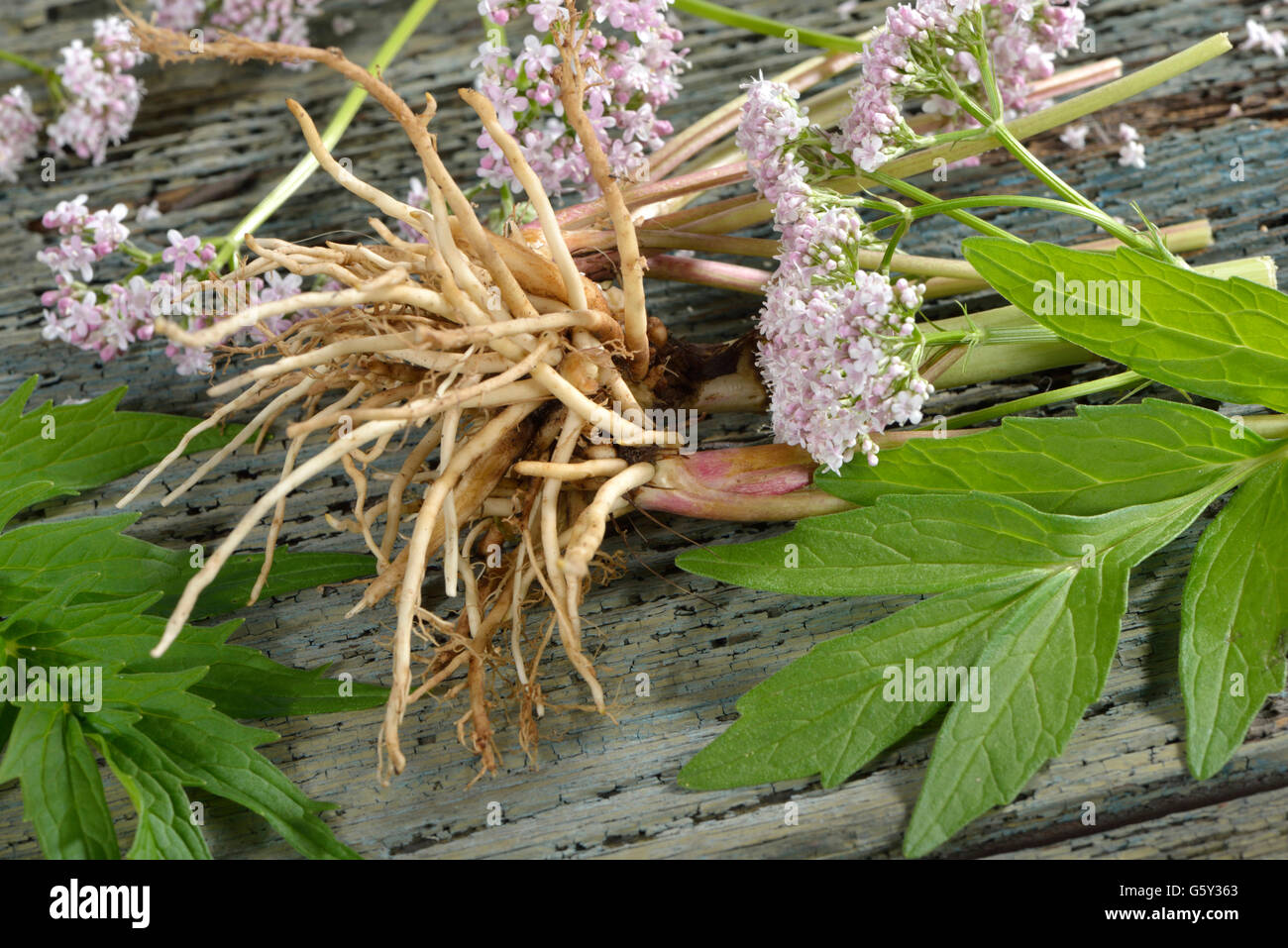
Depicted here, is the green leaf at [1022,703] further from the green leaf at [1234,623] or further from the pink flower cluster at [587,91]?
the pink flower cluster at [587,91]

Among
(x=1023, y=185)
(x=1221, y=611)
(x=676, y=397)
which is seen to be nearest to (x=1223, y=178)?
(x=1023, y=185)

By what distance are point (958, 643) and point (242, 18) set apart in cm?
131

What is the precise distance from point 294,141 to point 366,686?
90cm

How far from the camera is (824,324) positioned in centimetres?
91

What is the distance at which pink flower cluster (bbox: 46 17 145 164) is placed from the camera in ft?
4.81

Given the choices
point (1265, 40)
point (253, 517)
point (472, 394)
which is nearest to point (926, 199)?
point (472, 394)

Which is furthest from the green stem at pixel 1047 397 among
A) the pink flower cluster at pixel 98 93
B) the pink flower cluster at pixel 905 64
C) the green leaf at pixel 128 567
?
the pink flower cluster at pixel 98 93

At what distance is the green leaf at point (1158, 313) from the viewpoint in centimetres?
92

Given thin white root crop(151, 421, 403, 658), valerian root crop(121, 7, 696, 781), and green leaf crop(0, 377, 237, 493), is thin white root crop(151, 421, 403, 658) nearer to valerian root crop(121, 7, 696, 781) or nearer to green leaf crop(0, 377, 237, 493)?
valerian root crop(121, 7, 696, 781)

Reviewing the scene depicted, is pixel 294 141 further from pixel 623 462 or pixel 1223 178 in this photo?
pixel 1223 178

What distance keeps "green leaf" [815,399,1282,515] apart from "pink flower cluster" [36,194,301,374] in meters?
0.72

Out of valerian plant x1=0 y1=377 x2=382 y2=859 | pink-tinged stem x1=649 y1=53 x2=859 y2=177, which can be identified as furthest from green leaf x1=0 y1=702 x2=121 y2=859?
pink-tinged stem x1=649 y1=53 x2=859 y2=177

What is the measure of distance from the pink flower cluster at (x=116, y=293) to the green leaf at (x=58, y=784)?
18.1 inches

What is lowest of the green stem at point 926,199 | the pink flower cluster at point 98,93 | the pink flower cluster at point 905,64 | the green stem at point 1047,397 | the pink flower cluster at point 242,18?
the green stem at point 1047,397
